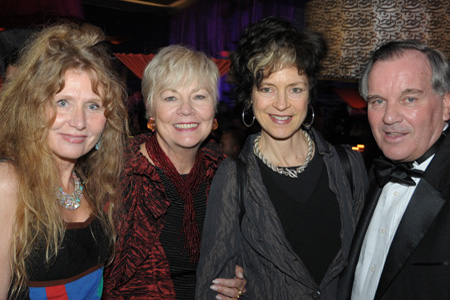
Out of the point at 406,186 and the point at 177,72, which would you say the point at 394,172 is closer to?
the point at 406,186

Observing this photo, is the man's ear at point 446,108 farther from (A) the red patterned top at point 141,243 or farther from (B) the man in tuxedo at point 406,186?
(A) the red patterned top at point 141,243

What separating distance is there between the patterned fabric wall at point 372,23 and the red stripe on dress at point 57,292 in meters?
3.70

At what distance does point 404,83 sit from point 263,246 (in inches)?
42.7

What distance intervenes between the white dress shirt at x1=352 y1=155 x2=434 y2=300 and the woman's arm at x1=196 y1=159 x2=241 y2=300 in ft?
2.13

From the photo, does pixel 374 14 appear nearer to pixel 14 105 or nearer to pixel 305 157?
pixel 305 157

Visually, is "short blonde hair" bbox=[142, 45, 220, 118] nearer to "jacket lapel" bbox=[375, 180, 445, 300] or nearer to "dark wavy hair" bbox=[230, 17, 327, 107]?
"dark wavy hair" bbox=[230, 17, 327, 107]

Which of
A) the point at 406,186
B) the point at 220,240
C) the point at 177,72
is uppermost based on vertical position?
Answer: the point at 177,72

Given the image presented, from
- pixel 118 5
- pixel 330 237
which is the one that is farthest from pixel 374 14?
pixel 118 5

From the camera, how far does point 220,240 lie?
2.03 metres

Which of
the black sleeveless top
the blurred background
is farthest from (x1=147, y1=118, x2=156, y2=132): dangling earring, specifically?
the black sleeveless top

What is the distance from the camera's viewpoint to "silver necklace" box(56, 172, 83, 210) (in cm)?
185

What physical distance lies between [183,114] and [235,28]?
33.5 ft

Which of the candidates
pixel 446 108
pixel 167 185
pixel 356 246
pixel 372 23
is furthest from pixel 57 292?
pixel 372 23

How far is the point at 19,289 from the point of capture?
1575 mm
